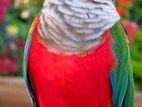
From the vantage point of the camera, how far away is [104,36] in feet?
6.46

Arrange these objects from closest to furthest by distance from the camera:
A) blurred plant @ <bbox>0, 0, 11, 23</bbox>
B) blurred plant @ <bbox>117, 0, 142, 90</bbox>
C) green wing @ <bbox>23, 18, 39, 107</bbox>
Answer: green wing @ <bbox>23, 18, 39, 107</bbox>, blurred plant @ <bbox>0, 0, 11, 23</bbox>, blurred plant @ <bbox>117, 0, 142, 90</bbox>

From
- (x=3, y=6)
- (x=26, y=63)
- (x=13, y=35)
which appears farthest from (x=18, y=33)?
(x=26, y=63)

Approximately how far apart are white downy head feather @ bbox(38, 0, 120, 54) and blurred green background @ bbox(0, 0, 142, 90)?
6.13ft

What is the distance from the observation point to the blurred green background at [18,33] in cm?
397

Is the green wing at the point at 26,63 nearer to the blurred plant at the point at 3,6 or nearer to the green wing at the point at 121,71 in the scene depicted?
the green wing at the point at 121,71

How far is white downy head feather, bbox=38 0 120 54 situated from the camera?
191 cm

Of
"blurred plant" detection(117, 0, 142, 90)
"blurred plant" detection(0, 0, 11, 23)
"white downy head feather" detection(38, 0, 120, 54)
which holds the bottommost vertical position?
"blurred plant" detection(117, 0, 142, 90)

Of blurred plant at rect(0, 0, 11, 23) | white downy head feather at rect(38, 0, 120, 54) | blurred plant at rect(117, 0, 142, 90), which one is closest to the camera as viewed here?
white downy head feather at rect(38, 0, 120, 54)

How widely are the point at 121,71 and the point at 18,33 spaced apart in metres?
2.11

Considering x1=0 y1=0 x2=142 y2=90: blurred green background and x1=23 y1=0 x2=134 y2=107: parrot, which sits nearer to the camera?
x1=23 y1=0 x2=134 y2=107: parrot

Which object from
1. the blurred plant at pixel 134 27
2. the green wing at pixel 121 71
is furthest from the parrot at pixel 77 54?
the blurred plant at pixel 134 27

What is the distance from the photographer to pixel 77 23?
1.92 metres

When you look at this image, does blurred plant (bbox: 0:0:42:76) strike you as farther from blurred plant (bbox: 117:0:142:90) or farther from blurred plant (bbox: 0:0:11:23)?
blurred plant (bbox: 117:0:142:90)

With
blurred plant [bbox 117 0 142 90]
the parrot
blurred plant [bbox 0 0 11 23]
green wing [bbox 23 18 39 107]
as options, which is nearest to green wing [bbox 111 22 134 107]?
the parrot
